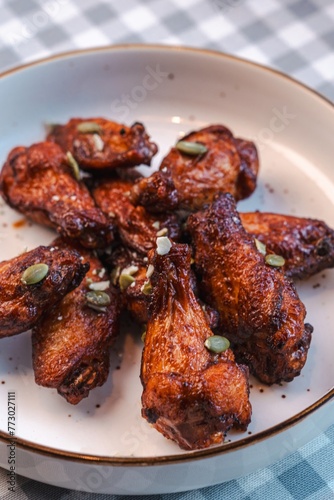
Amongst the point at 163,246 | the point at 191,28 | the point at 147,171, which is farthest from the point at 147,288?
the point at 191,28

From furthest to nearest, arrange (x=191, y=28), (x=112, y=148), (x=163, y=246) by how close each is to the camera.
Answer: (x=191, y=28) < (x=112, y=148) < (x=163, y=246)

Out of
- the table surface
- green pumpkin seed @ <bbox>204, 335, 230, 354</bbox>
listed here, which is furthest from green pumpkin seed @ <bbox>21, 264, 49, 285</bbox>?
the table surface

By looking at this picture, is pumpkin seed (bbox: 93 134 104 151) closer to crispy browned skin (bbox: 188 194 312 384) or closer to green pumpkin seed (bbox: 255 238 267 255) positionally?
crispy browned skin (bbox: 188 194 312 384)

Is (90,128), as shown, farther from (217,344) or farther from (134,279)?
(217,344)

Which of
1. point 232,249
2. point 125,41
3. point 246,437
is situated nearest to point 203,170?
point 232,249

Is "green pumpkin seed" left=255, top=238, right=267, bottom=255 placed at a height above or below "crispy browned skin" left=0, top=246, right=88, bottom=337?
above
